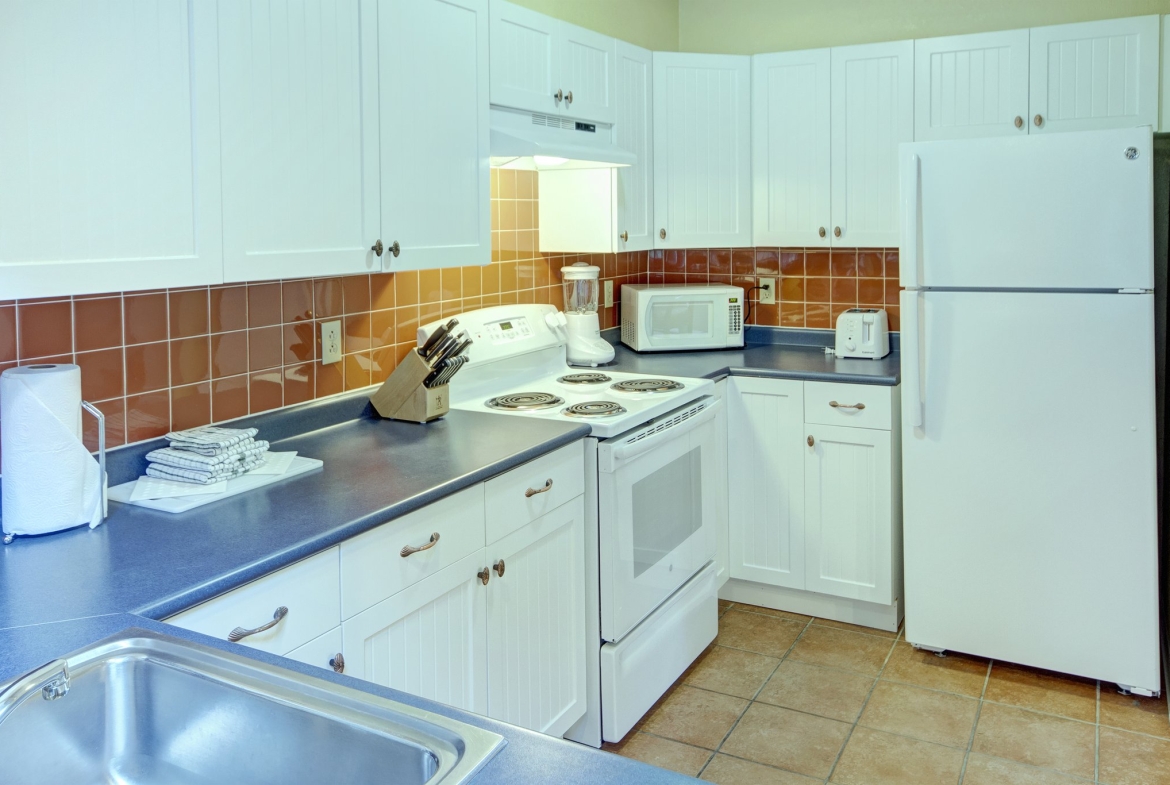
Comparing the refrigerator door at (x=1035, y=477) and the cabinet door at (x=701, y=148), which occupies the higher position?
the cabinet door at (x=701, y=148)

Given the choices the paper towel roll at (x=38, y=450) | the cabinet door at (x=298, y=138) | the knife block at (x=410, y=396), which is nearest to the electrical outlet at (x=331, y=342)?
the knife block at (x=410, y=396)

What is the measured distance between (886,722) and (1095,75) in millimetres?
2288

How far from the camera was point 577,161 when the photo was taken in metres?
3.18

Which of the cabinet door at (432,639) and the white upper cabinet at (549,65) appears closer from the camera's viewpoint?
the cabinet door at (432,639)

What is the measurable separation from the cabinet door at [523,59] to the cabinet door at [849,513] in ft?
4.98

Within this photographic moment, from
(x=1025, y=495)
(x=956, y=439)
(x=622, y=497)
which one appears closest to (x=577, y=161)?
(x=622, y=497)

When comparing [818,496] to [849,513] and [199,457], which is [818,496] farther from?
[199,457]

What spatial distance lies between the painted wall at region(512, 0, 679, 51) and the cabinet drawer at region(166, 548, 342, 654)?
7.75 feet

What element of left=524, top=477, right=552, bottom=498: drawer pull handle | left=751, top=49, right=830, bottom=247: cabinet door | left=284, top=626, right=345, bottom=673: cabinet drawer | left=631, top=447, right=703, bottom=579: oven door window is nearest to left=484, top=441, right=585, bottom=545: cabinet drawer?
left=524, top=477, right=552, bottom=498: drawer pull handle

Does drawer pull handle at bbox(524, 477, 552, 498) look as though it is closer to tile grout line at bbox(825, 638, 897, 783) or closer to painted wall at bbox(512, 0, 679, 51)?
tile grout line at bbox(825, 638, 897, 783)

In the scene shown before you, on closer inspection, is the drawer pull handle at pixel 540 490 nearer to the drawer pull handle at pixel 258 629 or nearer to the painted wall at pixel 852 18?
the drawer pull handle at pixel 258 629

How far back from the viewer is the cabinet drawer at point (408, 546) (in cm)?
190

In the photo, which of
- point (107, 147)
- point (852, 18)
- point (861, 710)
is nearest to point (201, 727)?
point (107, 147)

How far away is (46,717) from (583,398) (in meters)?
2.05
